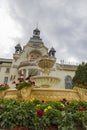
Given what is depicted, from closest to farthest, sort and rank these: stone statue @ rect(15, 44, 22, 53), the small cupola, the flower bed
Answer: the flower bed, stone statue @ rect(15, 44, 22, 53), the small cupola

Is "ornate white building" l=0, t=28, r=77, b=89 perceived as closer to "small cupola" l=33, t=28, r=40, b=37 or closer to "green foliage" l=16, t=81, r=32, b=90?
"small cupola" l=33, t=28, r=40, b=37

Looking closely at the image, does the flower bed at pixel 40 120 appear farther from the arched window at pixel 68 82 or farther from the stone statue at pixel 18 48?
the stone statue at pixel 18 48

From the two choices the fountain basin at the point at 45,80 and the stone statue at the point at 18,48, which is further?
the stone statue at the point at 18,48

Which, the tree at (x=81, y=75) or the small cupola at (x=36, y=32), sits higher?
the small cupola at (x=36, y=32)

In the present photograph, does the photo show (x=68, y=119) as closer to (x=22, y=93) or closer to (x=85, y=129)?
(x=85, y=129)

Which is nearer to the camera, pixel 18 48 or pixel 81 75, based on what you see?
pixel 81 75

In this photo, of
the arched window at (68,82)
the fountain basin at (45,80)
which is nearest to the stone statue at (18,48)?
the arched window at (68,82)

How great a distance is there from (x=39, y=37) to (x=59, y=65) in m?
11.9

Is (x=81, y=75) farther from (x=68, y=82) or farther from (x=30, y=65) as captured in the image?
(x=30, y=65)

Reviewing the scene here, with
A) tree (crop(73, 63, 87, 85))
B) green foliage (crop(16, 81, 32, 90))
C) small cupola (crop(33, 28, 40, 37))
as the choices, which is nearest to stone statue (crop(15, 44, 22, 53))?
small cupola (crop(33, 28, 40, 37))

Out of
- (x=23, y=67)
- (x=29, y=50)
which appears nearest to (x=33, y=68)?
(x=23, y=67)

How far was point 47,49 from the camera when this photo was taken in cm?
5375

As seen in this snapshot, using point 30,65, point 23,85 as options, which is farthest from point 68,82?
point 23,85

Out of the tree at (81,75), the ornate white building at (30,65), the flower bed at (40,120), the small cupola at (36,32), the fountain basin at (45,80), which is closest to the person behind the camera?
the flower bed at (40,120)
